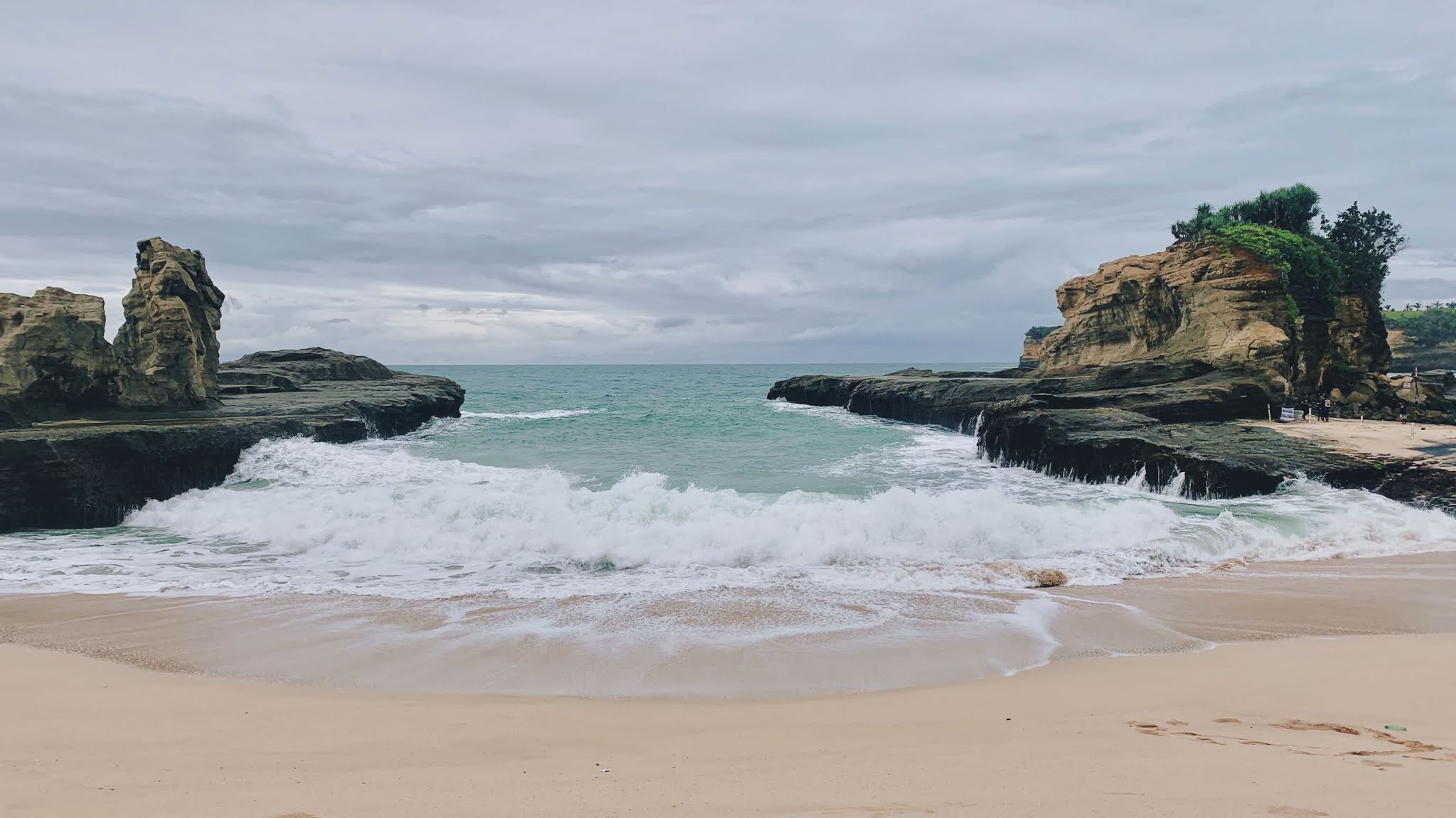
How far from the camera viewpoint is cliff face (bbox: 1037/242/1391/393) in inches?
911

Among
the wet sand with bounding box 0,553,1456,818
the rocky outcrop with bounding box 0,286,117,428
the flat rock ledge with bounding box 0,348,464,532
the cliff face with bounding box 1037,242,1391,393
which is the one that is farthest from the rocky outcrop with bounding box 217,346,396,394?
the cliff face with bounding box 1037,242,1391,393

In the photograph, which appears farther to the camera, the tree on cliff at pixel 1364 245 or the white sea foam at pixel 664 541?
the tree on cliff at pixel 1364 245

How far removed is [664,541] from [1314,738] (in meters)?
7.67

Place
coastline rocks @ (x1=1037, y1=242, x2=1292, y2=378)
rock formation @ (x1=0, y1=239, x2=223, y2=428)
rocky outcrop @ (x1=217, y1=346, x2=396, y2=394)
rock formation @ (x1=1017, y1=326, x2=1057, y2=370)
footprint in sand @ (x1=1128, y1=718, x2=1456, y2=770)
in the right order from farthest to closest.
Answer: rock formation @ (x1=1017, y1=326, x2=1057, y2=370), rocky outcrop @ (x1=217, y1=346, x2=396, y2=394), coastline rocks @ (x1=1037, y1=242, x2=1292, y2=378), rock formation @ (x1=0, y1=239, x2=223, y2=428), footprint in sand @ (x1=1128, y1=718, x2=1456, y2=770)

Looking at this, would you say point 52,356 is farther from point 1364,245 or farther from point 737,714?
point 1364,245

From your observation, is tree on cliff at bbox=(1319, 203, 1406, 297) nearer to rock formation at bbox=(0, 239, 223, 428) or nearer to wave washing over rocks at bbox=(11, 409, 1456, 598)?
wave washing over rocks at bbox=(11, 409, 1456, 598)

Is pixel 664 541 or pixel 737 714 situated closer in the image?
pixel 737 714

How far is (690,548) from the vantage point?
1068cm

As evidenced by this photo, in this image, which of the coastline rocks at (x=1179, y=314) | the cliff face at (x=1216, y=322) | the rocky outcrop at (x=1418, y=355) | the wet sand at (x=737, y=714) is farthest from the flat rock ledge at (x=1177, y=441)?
the rocky outcrop at (x=1418, y=355)

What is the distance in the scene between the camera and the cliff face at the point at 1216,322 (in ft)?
75.9

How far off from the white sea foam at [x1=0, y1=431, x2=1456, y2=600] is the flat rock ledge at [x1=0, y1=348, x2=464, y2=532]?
883 millimetres

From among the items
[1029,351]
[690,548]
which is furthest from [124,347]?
[1029,351]

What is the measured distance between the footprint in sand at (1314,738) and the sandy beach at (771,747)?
0.02 metres

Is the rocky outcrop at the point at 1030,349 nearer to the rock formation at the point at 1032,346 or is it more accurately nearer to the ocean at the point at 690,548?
the rock formation at the point at 1032,346
